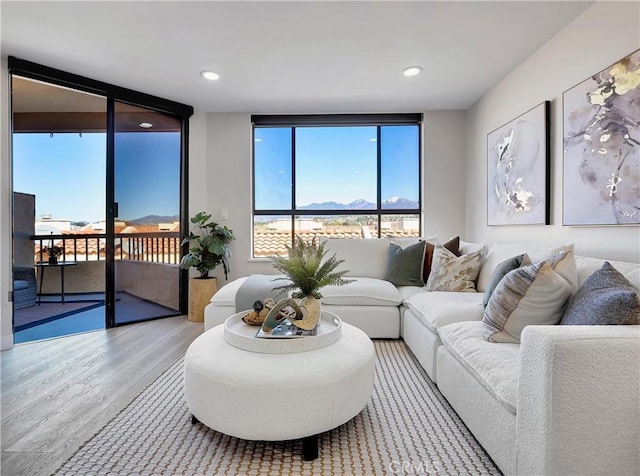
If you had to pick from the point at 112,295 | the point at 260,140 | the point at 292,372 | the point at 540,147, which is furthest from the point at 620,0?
the point at 112,295

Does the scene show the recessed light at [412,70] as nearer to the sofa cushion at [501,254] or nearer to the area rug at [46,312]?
the sofa cushion at [501,254]

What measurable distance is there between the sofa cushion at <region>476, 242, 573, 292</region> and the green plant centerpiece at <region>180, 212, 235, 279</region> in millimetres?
Answer: 2706

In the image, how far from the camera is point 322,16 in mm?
2061

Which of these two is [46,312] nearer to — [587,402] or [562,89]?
[587,402]

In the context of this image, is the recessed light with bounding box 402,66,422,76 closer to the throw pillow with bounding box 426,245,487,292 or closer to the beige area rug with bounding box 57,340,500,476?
the throw pillow with bounding box 426,245,487,292

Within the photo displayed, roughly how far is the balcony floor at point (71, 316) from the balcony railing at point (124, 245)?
48 cm

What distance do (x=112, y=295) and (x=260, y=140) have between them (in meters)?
2.53

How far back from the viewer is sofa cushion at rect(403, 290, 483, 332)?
1.94 m

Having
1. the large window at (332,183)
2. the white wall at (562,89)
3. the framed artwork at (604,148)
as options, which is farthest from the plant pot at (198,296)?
the framed artwork at (604,148)

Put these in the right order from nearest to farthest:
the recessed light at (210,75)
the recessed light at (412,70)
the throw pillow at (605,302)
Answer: the throw pillow at (605,302)
the recessed light at (412,70)
the recessed light at (210,75)

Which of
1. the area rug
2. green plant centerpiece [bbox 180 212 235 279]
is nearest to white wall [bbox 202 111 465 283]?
green plant centerpiece [bbox 180 212 235 279]

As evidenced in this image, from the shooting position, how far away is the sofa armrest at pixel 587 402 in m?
0.95

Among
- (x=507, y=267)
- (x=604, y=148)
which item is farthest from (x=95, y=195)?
(x=604, y=148)

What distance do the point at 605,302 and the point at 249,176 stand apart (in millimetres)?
3658
